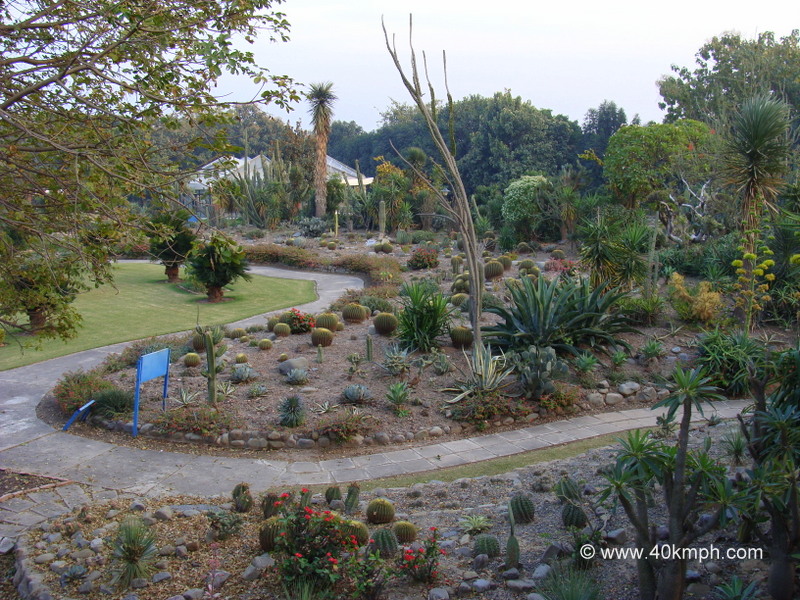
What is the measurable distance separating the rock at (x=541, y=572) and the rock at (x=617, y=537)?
0.57 m

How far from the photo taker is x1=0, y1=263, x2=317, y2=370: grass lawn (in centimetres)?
1321

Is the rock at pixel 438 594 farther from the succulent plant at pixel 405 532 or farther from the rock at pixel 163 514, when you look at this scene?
the rock at pixel 163 514

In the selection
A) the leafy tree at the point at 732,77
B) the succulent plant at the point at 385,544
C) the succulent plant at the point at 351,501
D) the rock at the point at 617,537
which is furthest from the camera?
the leafy tree at the point at 732,77

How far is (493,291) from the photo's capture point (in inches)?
643

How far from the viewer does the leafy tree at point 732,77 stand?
31.4 metres

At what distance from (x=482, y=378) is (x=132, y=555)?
18.1 feet

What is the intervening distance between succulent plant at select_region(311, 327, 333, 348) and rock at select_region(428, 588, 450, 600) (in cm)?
779

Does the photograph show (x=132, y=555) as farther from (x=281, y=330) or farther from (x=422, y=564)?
(x=281, y=330)

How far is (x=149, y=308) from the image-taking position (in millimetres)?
16938

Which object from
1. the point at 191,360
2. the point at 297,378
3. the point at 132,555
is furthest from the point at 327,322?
the point at 132,555

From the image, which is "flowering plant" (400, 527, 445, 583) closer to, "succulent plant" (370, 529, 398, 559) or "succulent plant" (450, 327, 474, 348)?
"succulent plant" (370, 529, 398, 559)

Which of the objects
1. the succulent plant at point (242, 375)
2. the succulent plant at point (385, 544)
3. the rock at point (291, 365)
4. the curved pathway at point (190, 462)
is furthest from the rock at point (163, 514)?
the rock at point (291, 365)

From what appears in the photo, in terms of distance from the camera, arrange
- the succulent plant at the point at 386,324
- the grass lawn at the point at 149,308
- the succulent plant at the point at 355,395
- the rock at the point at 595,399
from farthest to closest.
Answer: the grass lawn at the point at 149,308 → the succulent plant at the point at 386,324 → the rock at the point at 595,399 → the succulent plant at the point at 355,395

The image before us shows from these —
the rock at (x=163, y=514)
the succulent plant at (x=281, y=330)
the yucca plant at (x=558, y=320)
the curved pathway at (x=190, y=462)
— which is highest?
the yucca plant at (x=558, y=320)
